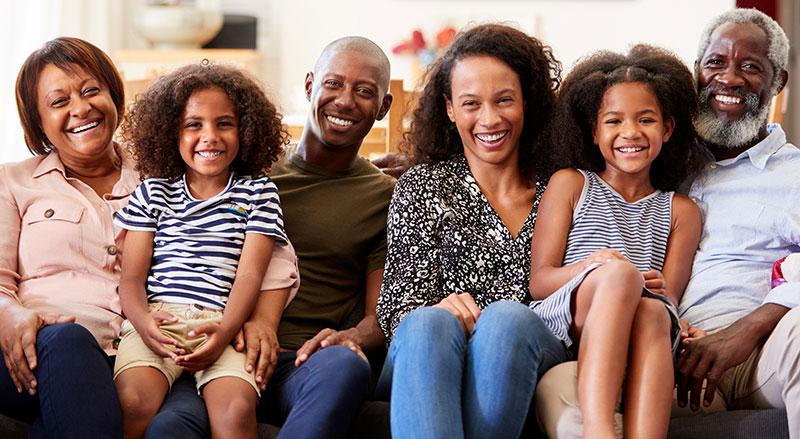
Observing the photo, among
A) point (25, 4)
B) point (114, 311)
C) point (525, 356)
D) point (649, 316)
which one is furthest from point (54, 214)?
point (25, 4)

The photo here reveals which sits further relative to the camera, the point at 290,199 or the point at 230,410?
the point at 290,199

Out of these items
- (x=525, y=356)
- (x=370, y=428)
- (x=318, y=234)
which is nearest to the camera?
(x=525, y=356)

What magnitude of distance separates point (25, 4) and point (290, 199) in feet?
8.51

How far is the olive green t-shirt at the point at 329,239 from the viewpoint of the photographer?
233 cm

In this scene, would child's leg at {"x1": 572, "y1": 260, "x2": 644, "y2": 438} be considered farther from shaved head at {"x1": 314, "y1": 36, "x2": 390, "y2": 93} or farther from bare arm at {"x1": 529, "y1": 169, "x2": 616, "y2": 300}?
shaved head at {"x1": 314, "y1": 36, "x2": 390, "y2": 93}

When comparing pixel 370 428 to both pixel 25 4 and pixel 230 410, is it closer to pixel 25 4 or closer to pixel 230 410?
pixel 230 410

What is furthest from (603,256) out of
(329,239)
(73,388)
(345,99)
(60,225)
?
(60,225)

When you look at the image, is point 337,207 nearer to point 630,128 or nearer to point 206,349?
point 206,349

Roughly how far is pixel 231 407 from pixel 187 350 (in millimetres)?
160

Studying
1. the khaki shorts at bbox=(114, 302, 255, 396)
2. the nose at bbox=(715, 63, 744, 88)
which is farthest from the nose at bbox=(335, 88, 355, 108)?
the nose at bbox=(715, 63, 744, 88)

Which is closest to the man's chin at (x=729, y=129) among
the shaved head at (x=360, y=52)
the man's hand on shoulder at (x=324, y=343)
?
the shaved head at (x=360, y=52)

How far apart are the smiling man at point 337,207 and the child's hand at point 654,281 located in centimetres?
58

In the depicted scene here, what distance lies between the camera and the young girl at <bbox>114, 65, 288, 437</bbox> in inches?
76.7

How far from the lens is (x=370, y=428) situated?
203cm
